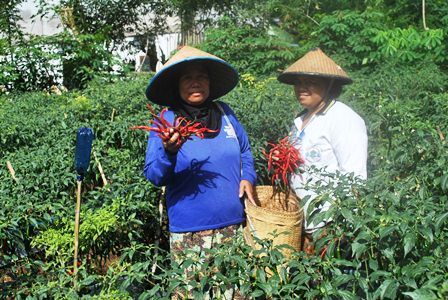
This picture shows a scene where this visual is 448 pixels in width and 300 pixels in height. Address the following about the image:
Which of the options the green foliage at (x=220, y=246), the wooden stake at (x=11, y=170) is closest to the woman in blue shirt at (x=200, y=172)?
the green foliage at (x=220, y=246)

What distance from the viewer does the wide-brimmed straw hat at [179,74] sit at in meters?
2.74

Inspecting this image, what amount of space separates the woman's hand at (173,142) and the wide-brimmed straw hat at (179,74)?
43 centimetres

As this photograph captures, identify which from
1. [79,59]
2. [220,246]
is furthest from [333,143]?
[79,59]

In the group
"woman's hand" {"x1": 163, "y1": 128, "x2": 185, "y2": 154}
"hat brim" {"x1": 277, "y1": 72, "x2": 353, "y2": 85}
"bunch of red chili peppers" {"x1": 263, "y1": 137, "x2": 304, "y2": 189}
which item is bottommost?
"bunch of red chili peppers" {"x1": 263, "y1": 137, "x2": 304, "y2": 189}

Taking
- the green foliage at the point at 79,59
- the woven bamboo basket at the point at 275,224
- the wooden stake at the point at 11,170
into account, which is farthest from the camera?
the green foliage at the point at 79,59

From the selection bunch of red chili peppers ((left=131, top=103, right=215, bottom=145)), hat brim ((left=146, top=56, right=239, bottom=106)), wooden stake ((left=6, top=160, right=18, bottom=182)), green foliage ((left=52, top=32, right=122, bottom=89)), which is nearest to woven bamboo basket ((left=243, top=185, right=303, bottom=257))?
bunch of red chili peppers ((left=131, top=103, right=215, bottom=145))

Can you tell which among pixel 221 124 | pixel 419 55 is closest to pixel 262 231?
pixel 221 124

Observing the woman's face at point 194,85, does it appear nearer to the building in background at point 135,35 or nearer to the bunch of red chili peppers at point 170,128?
the bunch of red chili peppers at point 170,128

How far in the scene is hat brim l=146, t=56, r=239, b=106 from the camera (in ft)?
9.00

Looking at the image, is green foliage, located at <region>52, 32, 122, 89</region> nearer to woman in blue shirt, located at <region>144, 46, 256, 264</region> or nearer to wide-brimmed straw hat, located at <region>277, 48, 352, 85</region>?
wide-brimmed straw hat, located at <region>277, 48, 352, 85</region>

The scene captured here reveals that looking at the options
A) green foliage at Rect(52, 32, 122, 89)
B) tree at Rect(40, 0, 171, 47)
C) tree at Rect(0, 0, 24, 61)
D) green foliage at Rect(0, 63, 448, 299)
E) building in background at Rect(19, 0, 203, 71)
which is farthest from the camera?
building in background at Rect(19, 0, 203, 71)

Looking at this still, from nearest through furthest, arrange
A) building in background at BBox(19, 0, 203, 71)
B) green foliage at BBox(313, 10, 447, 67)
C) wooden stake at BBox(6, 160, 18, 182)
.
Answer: wooden stake at BBox(6, 160, 18, 182) → green foliage at BBox(313, 10, 447, 67) → building in background at BBox(19, 0, 203, 71)

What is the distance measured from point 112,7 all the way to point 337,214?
32.2ft

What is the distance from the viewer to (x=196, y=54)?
277cm
